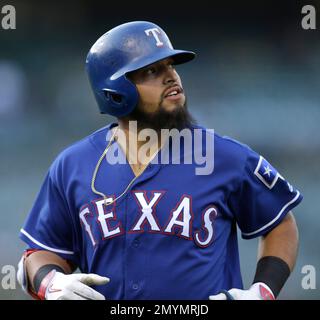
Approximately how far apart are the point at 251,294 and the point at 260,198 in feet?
1.23

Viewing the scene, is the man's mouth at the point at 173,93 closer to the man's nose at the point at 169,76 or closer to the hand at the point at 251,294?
the man's nose at the point at 169,76

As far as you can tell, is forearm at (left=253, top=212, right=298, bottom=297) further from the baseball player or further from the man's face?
the man's face

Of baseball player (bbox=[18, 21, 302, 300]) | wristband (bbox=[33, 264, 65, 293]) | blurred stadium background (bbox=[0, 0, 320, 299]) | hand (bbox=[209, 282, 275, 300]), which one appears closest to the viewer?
hand (bbox=[209, 282, 275, 300])

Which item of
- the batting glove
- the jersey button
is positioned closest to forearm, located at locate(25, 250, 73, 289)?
the batting glove

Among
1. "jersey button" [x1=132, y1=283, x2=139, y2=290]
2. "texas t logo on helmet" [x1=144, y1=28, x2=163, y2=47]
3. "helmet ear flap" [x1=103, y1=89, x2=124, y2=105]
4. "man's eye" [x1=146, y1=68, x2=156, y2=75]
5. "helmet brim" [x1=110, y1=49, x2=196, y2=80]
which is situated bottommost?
"jersey button" [x1=132, y1=283, x2=139, y2=290]

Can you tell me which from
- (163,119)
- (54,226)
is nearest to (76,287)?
(54,226)

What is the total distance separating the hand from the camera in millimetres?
2674

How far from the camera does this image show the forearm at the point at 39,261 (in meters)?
2.96

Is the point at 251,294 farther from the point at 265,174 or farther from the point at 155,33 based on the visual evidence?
the point at 155,33

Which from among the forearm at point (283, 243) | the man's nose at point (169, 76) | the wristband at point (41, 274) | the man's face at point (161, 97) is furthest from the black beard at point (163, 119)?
the wristband at point (41, 274)

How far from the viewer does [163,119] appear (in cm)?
297

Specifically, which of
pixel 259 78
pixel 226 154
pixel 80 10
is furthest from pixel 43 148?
pixel 226 154

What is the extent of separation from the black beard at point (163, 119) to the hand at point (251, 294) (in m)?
0.67

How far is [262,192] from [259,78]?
4304 millimetres
